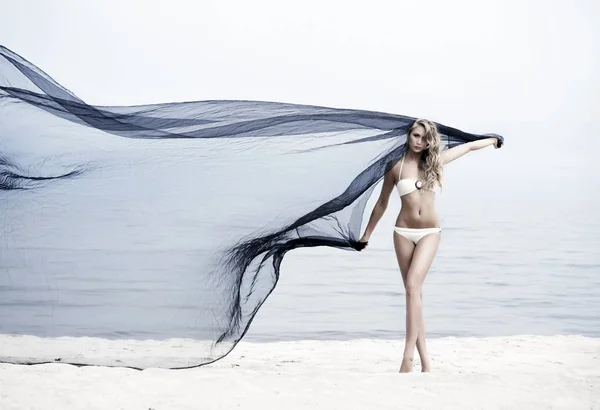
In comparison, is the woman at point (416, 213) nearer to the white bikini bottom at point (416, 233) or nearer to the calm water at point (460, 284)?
the white bikini bottom at point (416, 233)

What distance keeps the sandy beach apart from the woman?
0.95 feet

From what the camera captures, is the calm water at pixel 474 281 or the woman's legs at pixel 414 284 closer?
the woman's legs at pixel 414 284

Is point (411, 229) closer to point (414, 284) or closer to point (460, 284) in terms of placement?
point (414, 284)

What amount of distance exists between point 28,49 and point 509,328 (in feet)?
30.0

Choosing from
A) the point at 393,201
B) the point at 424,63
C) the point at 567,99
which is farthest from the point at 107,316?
the point at 393,201

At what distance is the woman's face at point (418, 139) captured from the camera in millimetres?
5234

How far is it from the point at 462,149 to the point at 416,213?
49 cm

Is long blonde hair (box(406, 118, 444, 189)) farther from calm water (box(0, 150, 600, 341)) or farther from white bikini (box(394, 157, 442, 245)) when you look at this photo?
calm water (box(0, 150, 600, 341))

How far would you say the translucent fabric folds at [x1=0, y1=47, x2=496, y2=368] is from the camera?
5.19 metres

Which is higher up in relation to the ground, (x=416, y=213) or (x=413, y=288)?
(x=416, y=213)

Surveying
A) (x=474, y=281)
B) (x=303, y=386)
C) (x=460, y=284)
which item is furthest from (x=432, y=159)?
(x=474, y=281)

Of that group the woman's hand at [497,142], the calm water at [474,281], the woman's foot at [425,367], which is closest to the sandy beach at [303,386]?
the woman's foot at [425,367]

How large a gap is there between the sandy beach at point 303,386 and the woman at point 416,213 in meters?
0.29

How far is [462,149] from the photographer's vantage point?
5387 mm
